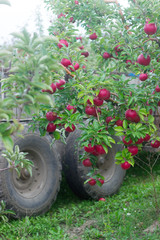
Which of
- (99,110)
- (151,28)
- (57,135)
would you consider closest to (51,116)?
(57,135)

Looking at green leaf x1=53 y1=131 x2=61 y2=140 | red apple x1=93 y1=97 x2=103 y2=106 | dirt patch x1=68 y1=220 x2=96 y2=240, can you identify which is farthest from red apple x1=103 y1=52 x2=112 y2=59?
dirt patch x1=68 y1=220 x2=96 y2=240

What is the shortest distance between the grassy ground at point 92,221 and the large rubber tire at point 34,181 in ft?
0.55

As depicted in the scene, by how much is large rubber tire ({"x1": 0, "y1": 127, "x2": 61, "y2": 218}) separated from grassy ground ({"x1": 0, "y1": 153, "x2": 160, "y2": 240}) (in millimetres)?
169

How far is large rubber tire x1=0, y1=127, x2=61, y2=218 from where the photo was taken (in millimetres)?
3609

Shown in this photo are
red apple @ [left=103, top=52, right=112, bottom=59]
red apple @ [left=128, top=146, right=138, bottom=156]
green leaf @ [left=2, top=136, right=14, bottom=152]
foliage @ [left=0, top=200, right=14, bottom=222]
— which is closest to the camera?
green leaf @ [left=2, top=136, right=14, bottom=152]

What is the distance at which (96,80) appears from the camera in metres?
2.33

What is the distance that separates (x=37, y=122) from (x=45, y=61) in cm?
155

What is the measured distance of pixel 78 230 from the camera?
3.58m

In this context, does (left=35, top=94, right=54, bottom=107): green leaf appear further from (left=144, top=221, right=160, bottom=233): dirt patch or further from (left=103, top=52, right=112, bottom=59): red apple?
(left=144, top=221, right=160, bottom=233): dirt patch

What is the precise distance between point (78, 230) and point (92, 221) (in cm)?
26

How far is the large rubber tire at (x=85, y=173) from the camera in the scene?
14.4 feet

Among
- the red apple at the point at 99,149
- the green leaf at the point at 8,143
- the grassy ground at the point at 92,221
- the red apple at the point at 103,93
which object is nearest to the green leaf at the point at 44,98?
the green leaf at the point at 8,143

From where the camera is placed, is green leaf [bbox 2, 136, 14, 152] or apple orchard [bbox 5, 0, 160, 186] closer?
green leaf [bbox 2, 136, 14, 152]

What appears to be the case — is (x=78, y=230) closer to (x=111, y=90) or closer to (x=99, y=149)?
(x=99, y=149)
